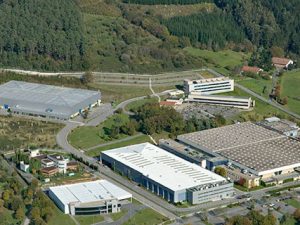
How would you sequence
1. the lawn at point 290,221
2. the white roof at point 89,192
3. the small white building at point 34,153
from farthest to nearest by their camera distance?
the small white building at point 34,153
the white roof at point 89,192
the lawn at point 290,221

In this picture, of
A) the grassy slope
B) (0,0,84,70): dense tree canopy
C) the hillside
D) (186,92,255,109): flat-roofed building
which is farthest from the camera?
the grassy slope

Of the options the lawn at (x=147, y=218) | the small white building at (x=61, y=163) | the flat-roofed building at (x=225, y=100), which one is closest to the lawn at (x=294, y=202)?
the lawn at (x=147, y=218)

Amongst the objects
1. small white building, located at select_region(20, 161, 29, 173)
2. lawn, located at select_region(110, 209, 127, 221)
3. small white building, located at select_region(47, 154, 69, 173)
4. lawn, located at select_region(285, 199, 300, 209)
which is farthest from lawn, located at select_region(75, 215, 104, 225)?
lawn, located at select_region(285, 199, 300, 209)

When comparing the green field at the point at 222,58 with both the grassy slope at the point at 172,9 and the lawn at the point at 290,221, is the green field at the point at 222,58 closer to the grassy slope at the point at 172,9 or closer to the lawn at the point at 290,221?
the grassy slope at the point at 172,9

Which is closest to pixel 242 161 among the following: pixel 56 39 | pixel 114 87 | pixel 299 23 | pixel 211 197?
pixel 211 197

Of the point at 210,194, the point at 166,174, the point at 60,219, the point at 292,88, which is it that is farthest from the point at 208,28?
the point at 60,219

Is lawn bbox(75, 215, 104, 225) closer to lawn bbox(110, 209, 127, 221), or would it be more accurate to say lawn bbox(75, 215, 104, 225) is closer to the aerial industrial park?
the aerial industrial park
